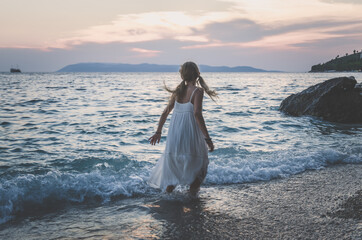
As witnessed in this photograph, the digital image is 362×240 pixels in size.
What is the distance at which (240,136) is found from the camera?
968 centimetres

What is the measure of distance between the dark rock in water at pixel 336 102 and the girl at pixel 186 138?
993 cm

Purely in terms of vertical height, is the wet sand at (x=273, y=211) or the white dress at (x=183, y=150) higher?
the white dress at (x=183, y=150)

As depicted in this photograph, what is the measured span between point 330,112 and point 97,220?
38.0 feet

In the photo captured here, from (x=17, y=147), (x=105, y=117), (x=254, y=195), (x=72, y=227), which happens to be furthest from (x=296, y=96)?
(x=72, y=227)

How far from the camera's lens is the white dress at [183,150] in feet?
14.1

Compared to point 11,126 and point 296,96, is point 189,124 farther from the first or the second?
point 296,96

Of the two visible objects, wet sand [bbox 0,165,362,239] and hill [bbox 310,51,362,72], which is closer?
wet sand [bbox 0,165,362,239]

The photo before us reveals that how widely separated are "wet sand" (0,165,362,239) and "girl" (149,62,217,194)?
0.42m

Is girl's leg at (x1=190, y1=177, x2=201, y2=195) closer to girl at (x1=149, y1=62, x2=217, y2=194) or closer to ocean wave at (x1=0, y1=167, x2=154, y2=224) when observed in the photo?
girl at (x1=149, y1=62, x2=217, y2=194)

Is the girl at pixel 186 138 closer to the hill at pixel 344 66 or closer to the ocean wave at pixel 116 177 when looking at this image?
the ocean wave at pixel 116 177

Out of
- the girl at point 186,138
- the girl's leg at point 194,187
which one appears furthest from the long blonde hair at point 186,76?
the girl's leg at point 194,187

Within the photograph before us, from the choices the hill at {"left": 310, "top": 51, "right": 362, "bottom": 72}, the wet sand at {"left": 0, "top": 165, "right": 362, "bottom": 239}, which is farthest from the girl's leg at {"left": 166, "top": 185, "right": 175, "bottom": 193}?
the hill at {"left": 310, "top": 51, "right": 362, "bottom": 72}

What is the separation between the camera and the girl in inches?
167

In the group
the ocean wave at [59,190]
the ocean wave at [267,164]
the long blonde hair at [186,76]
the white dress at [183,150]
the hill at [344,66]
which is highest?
the hill at [344,66]
